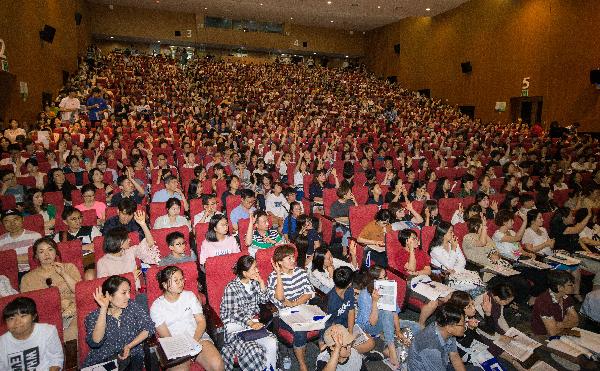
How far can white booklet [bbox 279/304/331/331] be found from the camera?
2.71m

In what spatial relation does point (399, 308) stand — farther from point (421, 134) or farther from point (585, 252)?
point (421, 134)

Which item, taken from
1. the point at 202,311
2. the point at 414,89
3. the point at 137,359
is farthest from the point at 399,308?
the point at 414,89

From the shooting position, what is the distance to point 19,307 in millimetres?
2293

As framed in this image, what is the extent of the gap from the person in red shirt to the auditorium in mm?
16

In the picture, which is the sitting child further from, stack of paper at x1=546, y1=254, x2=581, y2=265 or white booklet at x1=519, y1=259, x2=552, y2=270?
stack of paper at x1=546, y1=254, x2=581, y2=265

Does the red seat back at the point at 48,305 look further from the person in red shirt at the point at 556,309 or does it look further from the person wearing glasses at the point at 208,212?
the person in red shirt at the point at 556,309

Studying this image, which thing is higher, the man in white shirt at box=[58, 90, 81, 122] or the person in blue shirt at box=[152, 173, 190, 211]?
the man in white shirt at box=[58, 90, 81, 122]

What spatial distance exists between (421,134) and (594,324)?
8.67 meters

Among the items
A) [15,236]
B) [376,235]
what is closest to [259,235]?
Result: [376,235]

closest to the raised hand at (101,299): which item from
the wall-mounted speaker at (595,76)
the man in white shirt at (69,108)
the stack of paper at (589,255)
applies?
the stack of paper at (589,255)

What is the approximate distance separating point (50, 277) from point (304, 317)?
2.00m

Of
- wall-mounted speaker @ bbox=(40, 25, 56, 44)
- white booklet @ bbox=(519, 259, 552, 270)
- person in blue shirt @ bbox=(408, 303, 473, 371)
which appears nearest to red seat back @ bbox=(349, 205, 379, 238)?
white booklet @ bbox=(519, 259, 552, 270)

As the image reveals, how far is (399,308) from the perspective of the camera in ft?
11.9

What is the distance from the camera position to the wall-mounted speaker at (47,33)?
40.6 feet
